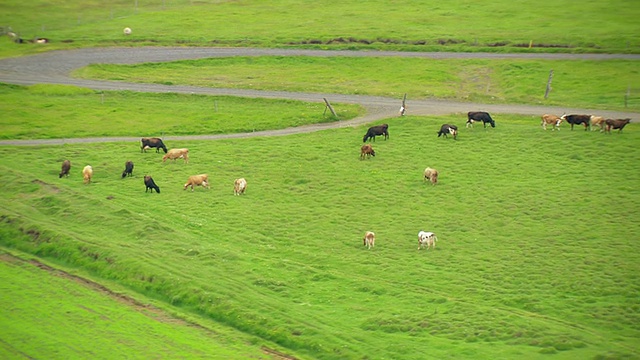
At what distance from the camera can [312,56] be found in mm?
103438

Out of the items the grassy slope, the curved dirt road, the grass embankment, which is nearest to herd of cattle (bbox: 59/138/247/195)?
the curved dirt road

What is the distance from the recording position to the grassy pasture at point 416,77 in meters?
83.8

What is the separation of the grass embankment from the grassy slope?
2942 cm

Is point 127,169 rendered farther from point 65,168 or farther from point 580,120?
point 580,120

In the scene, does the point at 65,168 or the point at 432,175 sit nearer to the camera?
the point at 432,175

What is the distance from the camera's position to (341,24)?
121 meters

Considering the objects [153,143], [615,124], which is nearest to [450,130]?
[615,124]

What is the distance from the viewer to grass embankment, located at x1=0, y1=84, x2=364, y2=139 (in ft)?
239

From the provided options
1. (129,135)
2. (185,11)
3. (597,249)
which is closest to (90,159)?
(129,135)

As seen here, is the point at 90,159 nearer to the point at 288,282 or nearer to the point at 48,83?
the point at 288,282

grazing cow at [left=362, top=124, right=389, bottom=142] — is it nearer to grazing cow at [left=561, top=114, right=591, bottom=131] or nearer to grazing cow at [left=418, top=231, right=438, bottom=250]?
grazing cow at [left=561, top=114, right=591, bottom=131]

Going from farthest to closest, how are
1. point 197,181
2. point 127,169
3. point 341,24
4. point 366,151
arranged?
point 341,24 → point 366,151 → point 127,169 → point 197,181

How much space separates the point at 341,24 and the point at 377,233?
74.5 meters

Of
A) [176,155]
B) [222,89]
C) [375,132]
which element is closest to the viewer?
[176,155]
